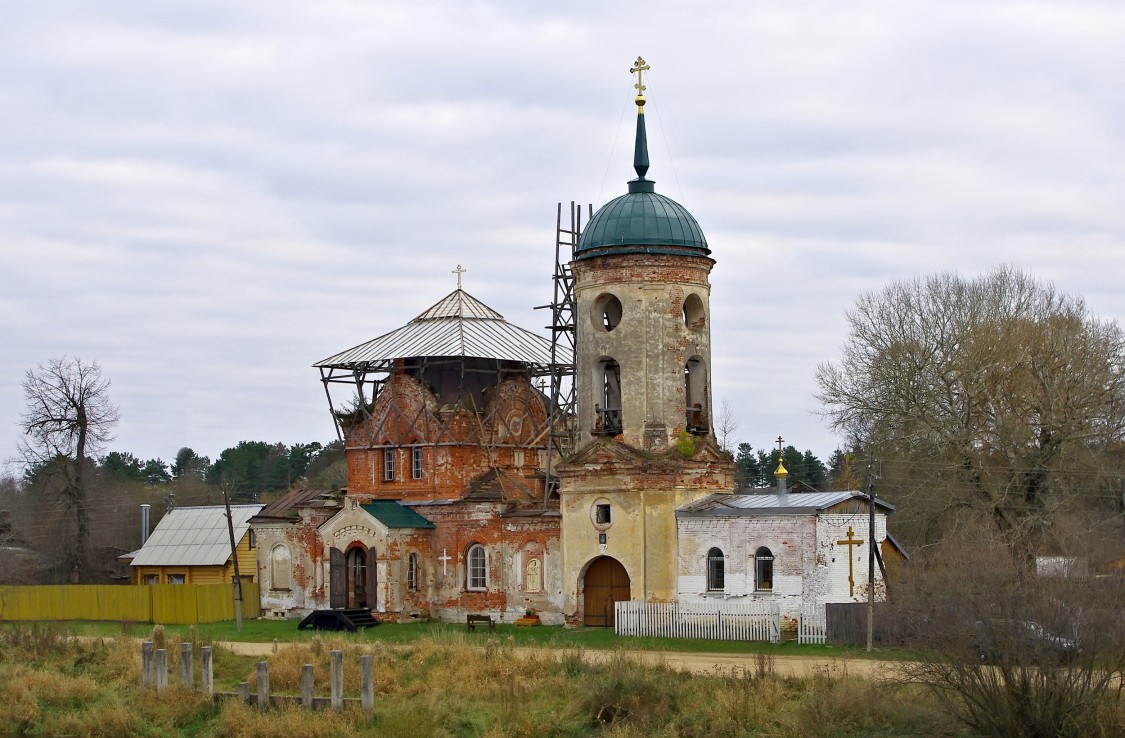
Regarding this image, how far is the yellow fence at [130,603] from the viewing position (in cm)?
4669

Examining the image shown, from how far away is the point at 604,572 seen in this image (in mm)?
38750

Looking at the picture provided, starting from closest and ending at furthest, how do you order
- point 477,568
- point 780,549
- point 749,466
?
point 780,549 < point 477,568 < point 749,466

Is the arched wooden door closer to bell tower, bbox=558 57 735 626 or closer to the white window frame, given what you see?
bell tower, bbox=558 57 735 626

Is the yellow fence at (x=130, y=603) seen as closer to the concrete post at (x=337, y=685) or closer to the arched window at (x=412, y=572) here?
the arched window at (x=412, y=572)

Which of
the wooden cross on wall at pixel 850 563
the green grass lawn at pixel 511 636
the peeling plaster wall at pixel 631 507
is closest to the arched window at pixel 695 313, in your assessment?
the peeling plaster wall at pixel 631 507

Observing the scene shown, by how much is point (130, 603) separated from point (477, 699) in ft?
80.5

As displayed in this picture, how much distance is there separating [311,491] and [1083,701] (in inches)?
1323

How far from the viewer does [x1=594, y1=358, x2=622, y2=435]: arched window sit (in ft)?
130

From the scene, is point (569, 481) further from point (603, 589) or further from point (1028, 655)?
point (1028, 655)

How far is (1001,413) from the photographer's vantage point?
145ft

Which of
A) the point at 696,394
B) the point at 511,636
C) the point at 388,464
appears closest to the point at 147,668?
the point at 511,636

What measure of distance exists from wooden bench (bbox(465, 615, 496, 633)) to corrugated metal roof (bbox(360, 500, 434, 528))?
3725 mm

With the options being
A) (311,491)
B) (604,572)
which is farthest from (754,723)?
(311,491)

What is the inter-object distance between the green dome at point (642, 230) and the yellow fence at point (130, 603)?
16.9 metres
